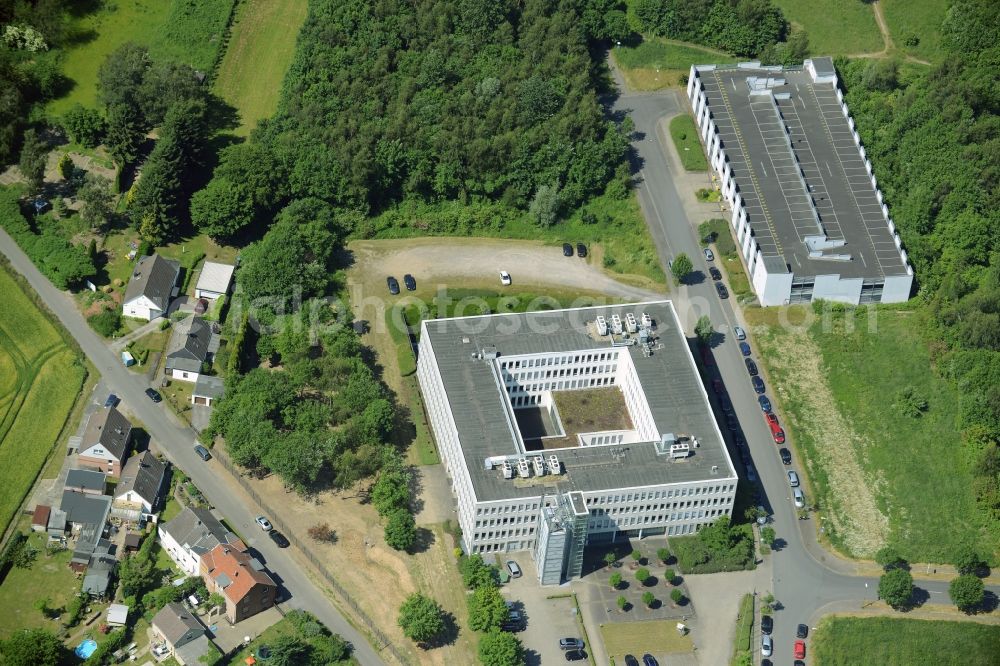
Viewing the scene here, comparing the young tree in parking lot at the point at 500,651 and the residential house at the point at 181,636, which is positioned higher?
the residential house at the point at 181,636

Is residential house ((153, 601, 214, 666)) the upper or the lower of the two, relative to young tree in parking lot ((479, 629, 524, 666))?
upper

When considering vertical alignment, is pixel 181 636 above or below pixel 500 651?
above

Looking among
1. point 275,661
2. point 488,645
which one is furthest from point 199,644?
point 488,645

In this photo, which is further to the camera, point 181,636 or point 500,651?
point 500,651

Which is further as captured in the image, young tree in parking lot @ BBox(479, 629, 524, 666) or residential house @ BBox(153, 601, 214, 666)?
young tree in parking lot @ BBox(479, 629, 524, 666)
